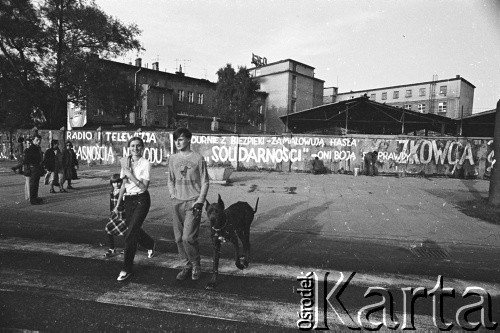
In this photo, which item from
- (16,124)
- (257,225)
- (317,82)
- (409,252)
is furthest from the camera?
(317,82)

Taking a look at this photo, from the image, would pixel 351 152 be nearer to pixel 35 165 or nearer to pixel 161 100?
pixel 35 165

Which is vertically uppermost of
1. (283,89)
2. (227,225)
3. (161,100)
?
(283,89)

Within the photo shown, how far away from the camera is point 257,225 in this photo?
25.1 ft

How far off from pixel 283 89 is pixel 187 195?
5003 cm

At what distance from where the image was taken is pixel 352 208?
31.7 ft

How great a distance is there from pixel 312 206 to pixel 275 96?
45071 mm

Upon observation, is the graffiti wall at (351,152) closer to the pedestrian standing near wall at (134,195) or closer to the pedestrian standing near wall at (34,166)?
the pedestrian standing near wall at (34,166)

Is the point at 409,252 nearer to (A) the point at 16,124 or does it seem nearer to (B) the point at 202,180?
(B) the point at 202,180

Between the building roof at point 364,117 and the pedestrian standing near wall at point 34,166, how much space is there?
827 inches

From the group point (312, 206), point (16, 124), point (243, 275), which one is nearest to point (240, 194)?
point (312, 206)

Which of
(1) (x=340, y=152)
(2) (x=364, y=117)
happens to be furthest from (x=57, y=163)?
(2) (x=364, y=117)

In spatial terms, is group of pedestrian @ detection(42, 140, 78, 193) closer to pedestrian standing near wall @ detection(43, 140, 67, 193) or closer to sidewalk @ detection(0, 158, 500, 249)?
pedestrian standing near wall @ detection(43, 140, 67, 193)

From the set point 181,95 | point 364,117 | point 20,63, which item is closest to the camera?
point 20,63

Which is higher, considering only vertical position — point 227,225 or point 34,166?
point 34,166
